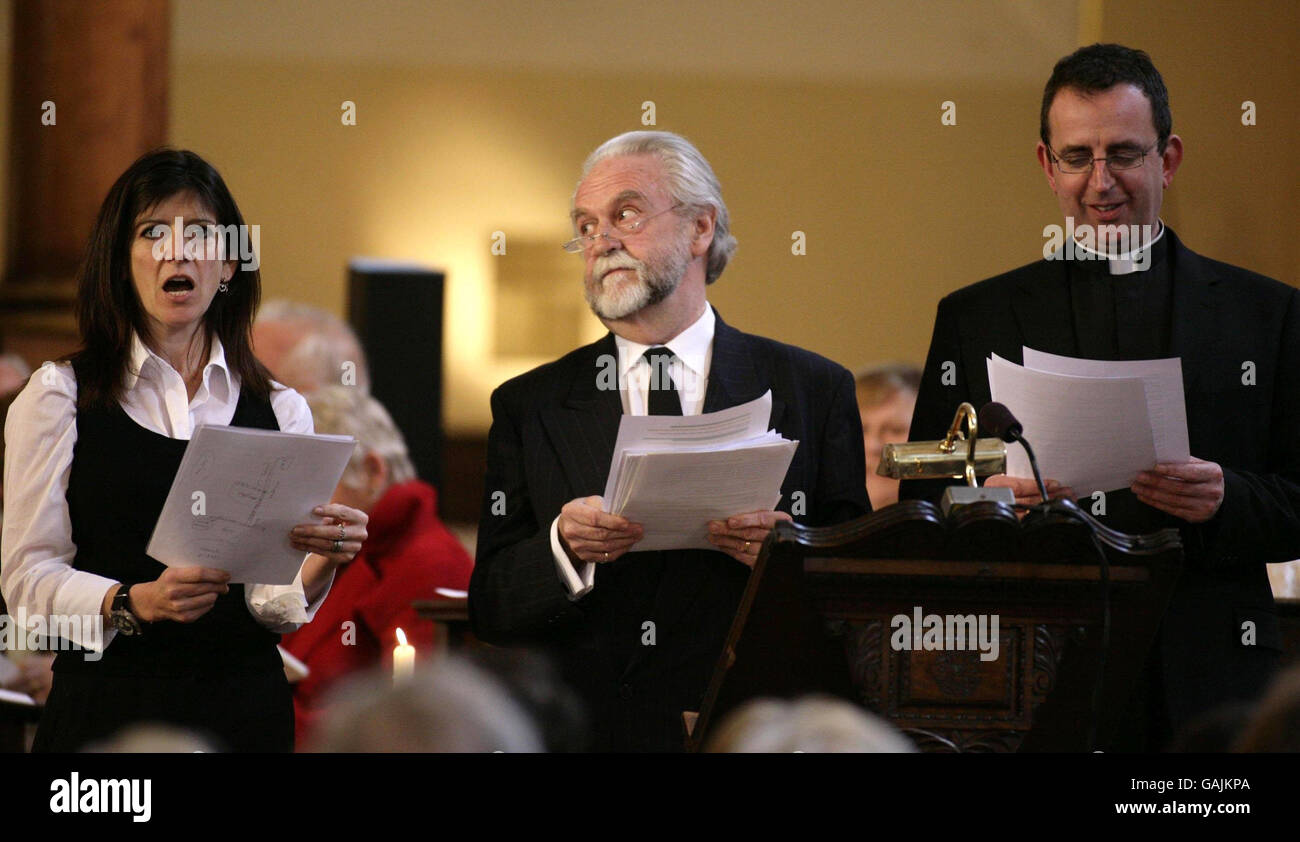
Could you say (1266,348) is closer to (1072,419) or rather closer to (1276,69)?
(1072,419)

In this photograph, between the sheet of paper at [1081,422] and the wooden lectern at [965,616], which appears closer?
the wooden lectern at [965,616]

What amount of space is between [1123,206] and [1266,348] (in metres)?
0.36

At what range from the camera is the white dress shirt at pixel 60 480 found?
2.47m

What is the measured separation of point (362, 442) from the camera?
4293mm

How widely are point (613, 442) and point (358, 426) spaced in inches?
61.0

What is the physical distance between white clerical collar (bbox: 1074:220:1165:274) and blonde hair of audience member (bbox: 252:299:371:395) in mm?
3081

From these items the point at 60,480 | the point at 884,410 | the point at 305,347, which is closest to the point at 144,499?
the point at 60,480

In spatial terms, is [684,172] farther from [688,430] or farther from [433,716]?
[433,716]

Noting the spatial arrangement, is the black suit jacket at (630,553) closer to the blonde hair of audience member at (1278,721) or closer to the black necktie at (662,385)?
the black necktie at (662,385)

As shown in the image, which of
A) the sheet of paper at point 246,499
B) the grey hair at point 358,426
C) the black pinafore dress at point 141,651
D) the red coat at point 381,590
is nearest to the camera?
the sheet of paper at point 246,499

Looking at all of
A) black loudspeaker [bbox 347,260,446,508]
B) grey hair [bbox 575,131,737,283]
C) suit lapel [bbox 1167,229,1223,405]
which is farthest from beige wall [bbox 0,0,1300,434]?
suit lapel [bbox 1167,229,1223,405]

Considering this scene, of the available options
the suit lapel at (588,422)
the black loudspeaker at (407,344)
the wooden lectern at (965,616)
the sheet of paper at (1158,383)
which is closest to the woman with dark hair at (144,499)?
the suit lapel at (588,422)

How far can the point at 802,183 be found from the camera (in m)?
9.93

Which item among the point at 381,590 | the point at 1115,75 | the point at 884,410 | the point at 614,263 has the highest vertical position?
the point at 1115,75
